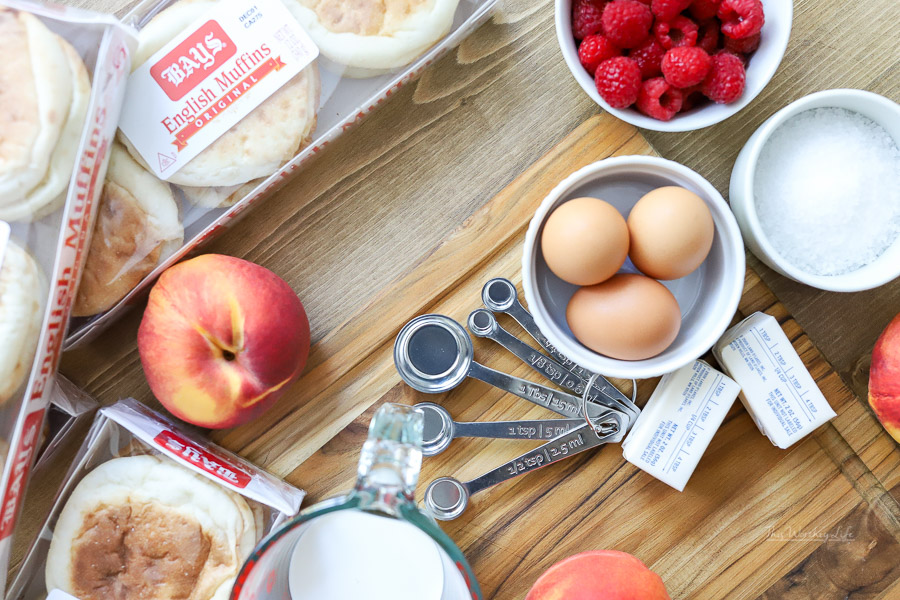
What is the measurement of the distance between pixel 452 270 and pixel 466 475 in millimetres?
→ 253

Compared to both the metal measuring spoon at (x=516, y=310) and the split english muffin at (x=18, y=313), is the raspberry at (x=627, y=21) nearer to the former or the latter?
the metal measuring spoon at (x=516, y=310)

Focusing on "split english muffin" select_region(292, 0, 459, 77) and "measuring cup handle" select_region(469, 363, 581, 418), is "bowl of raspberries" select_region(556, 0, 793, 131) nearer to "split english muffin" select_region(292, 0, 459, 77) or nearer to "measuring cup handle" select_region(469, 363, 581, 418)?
"split english muffin" select_region(292, 0, 459, 77)

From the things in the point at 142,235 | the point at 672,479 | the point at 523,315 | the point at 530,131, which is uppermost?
the point at 142,235

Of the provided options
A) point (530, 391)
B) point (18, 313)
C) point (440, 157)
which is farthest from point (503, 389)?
point (18, 313)

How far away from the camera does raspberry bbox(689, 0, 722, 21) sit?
2.32ft

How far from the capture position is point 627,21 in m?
0.69

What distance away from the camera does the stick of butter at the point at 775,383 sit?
29.5 inches

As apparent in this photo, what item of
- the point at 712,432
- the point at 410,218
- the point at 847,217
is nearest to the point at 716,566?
the point at 712,432

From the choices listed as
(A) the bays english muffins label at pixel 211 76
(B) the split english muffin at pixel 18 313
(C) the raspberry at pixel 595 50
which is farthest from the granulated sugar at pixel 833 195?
(B) the split english muffin at pixel 18 313

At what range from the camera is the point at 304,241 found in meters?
0.82

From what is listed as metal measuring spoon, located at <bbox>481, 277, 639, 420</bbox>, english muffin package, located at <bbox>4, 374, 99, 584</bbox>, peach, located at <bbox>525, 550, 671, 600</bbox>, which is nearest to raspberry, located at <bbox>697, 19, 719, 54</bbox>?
metal measuring spoon, located at <bbox>481, 277, 639, 420</bbox>

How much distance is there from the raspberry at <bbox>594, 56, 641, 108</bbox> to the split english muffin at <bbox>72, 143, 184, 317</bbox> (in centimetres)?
51

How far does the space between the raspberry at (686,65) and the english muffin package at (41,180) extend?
1.99 ft

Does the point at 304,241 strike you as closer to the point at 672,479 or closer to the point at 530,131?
the point at 530,131
